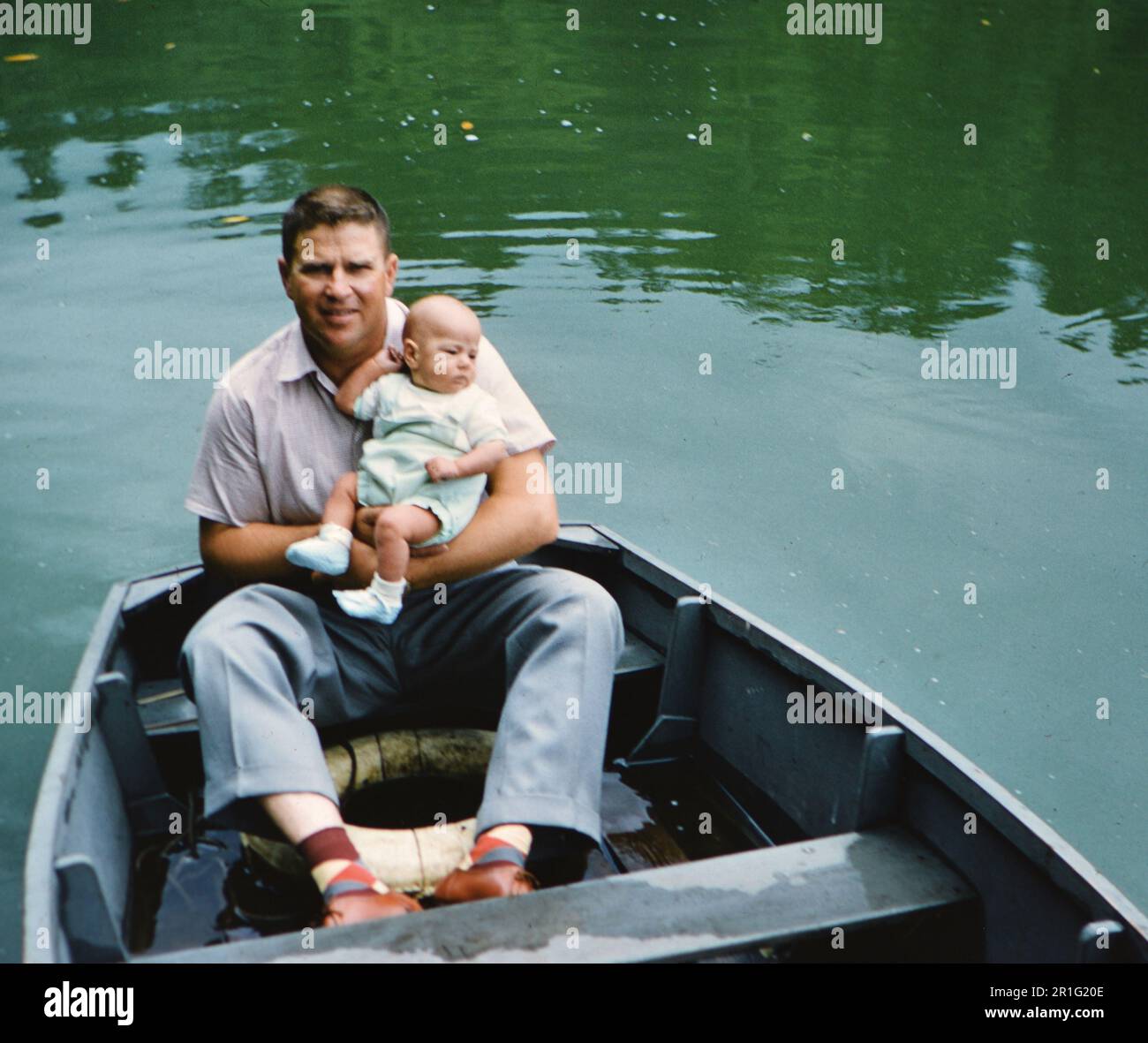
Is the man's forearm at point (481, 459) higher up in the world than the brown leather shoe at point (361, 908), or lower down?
higher up

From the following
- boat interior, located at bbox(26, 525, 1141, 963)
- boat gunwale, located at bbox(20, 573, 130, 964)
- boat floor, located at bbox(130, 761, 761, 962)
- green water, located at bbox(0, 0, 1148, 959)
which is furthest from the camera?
green water, located at bbox(0, 0, 1148, 959)

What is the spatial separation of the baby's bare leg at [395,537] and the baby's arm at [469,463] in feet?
0.31

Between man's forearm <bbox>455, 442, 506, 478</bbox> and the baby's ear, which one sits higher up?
the baby's ear

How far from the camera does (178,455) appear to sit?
224 inches

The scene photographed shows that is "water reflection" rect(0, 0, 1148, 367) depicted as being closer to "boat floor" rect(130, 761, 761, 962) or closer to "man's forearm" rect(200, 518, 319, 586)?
"boat floor" rect(130, 761, 761, 962)

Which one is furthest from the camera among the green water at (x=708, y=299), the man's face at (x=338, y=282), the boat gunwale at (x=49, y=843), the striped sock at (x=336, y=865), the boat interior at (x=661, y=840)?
the green water at (x=708, y=299)

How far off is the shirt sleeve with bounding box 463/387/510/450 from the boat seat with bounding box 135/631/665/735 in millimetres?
597

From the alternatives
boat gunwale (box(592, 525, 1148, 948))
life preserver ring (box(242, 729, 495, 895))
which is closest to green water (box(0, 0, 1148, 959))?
life preserver ring (box(242, 729, 495, 895))

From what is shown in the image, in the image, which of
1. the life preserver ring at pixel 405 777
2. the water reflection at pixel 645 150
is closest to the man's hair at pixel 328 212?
the life preserver ring at pixel 405 777

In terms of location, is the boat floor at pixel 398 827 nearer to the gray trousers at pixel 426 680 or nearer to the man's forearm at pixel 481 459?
the gray trousers at pixel 426 680

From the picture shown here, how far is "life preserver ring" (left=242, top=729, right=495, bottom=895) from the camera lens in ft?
8.29

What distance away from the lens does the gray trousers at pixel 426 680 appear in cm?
246

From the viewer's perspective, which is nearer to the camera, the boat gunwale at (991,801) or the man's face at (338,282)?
the boat gunwale at (991,801)
